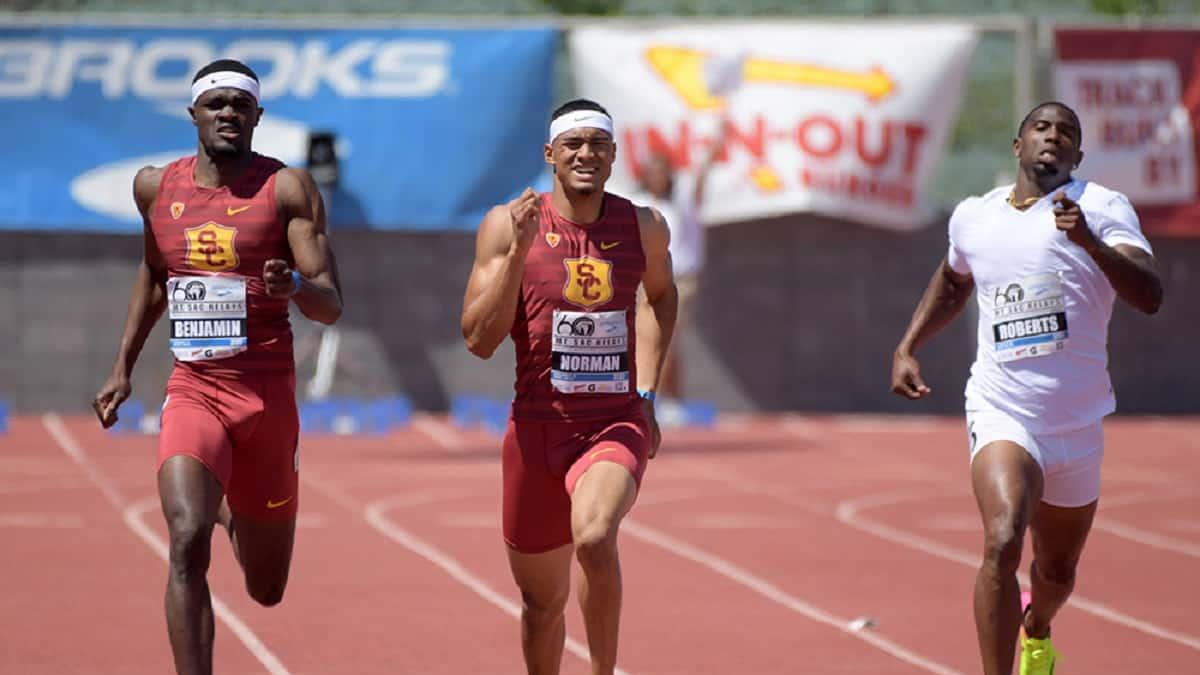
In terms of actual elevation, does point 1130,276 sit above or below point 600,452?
above

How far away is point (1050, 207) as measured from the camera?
24.8 ft

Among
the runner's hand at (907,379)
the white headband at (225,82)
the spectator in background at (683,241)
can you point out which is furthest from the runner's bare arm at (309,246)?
the spectator in background at (683,241)

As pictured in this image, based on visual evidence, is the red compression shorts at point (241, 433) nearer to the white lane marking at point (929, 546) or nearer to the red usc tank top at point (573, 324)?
the red usc tank top at point (573, 324)

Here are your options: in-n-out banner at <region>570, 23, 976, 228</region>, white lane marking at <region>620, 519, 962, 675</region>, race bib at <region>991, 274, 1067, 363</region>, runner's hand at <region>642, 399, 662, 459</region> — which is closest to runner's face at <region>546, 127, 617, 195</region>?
runner's hand at <region>642, 399, 662, 459</region>

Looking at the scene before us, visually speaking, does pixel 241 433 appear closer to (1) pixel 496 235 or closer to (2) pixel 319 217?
(2) pixel 319 217

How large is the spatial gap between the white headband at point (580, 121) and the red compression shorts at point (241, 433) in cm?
129

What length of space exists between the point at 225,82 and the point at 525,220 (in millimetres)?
1229

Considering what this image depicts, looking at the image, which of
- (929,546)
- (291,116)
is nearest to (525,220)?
(929,546)

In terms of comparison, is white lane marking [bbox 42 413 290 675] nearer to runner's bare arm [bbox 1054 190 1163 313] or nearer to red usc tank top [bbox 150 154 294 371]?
red usc tank top [bbox 150 154 294 371]

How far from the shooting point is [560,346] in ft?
24.2

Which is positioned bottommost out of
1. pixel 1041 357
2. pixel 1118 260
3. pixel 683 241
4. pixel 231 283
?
pixel 683 241

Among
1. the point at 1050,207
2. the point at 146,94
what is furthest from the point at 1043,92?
the point at 1050,207

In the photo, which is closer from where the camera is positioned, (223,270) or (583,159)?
(583,159)

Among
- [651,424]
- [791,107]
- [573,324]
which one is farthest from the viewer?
[791,107]
